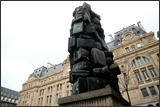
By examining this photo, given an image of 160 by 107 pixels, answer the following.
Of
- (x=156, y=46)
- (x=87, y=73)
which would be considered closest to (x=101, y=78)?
(x=87, y=73)

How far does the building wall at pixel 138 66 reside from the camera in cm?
1988

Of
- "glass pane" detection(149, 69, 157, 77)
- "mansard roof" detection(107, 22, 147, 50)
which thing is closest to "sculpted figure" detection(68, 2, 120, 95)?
"glass pane" detection(149, 69, 157, 77)

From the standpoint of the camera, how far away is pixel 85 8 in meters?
6.20

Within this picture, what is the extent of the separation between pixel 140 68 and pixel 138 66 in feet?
1.93

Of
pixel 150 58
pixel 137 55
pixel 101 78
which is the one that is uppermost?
pixel 137 55

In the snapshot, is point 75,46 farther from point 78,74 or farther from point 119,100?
point 119,100

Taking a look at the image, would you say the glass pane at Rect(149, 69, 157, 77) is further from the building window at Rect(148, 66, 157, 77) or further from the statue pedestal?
the statue pedestal

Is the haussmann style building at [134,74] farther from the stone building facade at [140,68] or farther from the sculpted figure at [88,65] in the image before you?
the sculpted figure at [88,65]

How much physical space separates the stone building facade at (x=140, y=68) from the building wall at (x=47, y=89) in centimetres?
1787

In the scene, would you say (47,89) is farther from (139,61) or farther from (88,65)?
(88,65)

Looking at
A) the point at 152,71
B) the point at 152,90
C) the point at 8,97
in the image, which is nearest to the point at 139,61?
the point at 152,71

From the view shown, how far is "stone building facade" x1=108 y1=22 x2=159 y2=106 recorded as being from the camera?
1986cm

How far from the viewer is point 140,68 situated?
898 inches

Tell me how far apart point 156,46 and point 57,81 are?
102 ft
